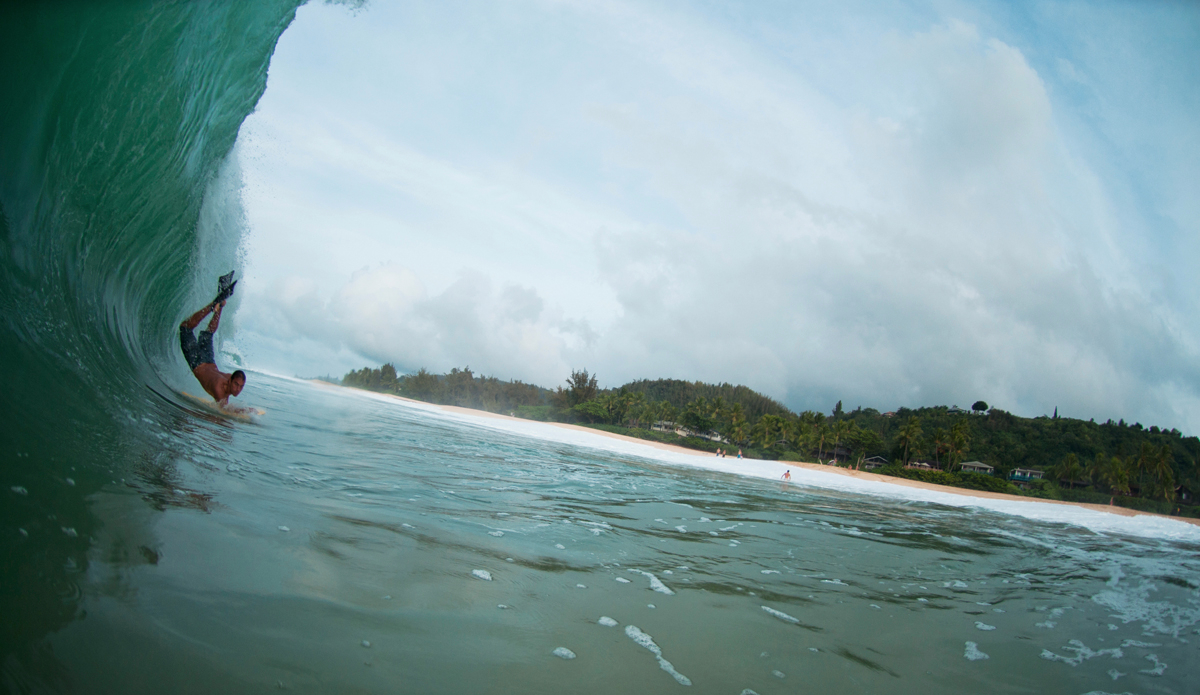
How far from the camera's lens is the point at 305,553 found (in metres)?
3.49

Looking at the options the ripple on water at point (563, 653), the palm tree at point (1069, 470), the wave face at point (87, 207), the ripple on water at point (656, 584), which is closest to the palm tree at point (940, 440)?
the palm tree at point (1069, 470)

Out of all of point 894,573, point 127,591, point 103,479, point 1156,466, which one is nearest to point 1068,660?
point 894,573

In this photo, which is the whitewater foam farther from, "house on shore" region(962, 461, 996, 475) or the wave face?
"house on shore" region(962, 461, 996, 475)

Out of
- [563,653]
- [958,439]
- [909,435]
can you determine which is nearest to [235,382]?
[563,653]

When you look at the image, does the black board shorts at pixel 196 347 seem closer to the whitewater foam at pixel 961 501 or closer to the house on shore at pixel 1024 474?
the whitewater foam at pixel 961 501

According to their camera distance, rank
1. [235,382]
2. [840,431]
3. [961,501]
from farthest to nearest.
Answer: [840,431] < [961,501] < [235,382]

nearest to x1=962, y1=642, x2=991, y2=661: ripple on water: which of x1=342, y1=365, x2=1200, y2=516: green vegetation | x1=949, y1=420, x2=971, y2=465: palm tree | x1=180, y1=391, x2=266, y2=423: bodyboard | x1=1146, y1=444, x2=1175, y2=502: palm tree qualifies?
x1=180, y1=391, x2=266, y2=423: bodyboard

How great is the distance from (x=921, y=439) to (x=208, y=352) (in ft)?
292

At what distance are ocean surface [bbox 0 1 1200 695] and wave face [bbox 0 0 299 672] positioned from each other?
0.04 meters

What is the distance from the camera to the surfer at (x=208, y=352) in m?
7.83

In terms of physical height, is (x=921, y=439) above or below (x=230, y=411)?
above

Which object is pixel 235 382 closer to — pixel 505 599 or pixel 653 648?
pixel 505 599

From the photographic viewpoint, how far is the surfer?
783cm

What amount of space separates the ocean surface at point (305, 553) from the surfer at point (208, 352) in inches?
25.9
